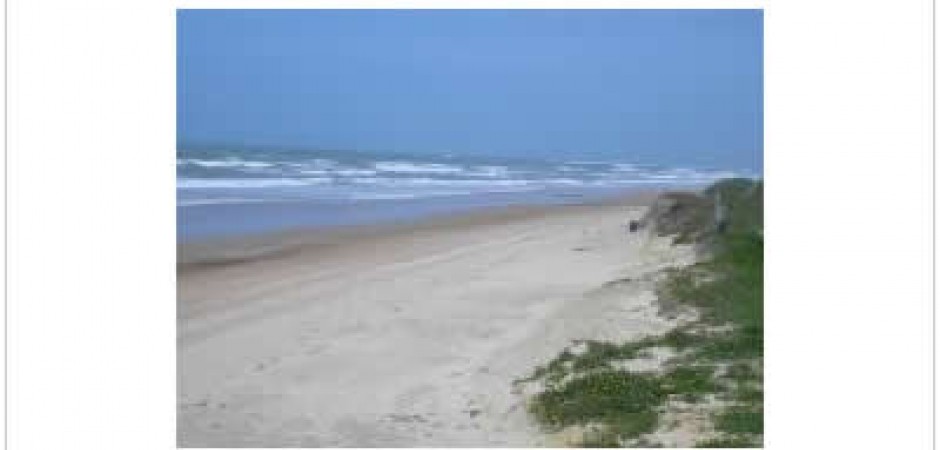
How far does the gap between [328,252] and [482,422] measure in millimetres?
7394

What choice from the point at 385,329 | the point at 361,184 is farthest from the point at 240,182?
the point at 385,329

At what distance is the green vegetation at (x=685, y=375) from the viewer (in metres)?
5.73

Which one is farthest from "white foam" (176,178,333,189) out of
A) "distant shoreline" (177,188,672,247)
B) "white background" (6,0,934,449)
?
"white background" (6,0,934,449)

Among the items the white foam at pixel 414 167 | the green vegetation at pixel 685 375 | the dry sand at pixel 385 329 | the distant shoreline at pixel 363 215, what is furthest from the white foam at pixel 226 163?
the green vegetation at pixel 685 375

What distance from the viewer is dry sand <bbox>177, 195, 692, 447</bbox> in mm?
6324

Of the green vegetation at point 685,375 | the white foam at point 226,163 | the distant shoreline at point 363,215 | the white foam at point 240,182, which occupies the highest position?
the white foam at point 226,163

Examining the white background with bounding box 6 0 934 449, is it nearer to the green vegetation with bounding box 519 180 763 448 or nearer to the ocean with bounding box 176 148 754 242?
the green vegetation with bounding box 519 180 763 448

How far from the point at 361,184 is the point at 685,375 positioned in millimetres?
19353

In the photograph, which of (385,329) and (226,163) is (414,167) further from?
(385,329)
